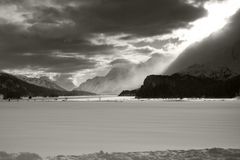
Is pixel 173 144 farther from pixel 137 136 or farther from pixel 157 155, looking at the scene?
pixel 157 155

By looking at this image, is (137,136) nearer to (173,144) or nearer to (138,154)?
(173,144)

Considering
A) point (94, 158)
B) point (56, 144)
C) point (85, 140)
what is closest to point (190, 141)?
point (85, 140)

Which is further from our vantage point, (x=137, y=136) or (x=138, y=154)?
(x=137, y=136)

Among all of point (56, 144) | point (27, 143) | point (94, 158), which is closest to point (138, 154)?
point (94, 158)

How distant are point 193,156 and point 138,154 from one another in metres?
3.60

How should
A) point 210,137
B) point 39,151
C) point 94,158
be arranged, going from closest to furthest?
point 94,158, point 39,151, point 210,137

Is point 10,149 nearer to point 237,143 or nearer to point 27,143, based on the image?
point 27,143

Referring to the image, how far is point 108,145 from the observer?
1226 inches

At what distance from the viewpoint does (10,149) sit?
28703 millimetres

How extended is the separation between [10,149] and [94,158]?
11618 mm

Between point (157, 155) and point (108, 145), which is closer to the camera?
point (157, 155)

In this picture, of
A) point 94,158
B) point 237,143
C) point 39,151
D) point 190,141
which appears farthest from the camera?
point 190,141

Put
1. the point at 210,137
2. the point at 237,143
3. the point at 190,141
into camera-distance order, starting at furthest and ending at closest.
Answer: the point at 210,137
the point at 190,141
the point at 237,143

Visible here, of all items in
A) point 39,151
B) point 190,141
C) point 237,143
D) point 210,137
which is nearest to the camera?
point 39,151
